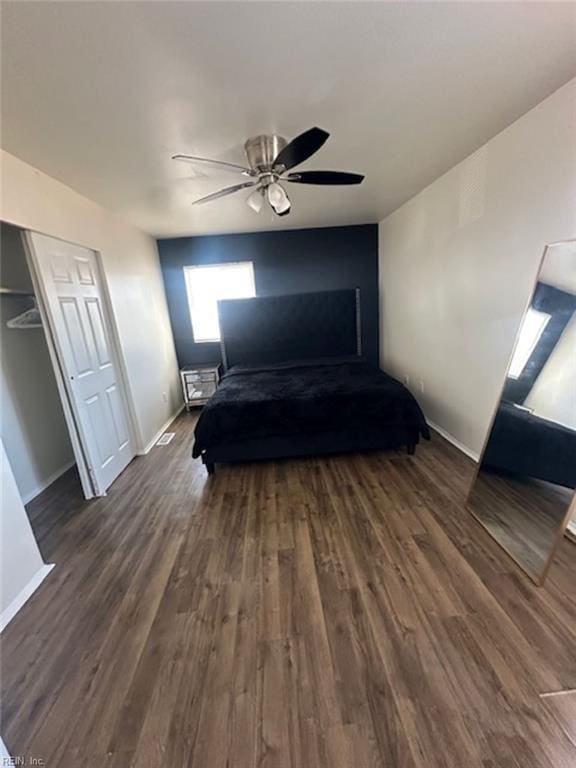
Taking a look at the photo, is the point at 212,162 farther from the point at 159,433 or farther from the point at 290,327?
the point at 159,433

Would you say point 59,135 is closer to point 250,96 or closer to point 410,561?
point 250,96

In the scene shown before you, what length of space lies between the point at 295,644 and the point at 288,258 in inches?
171

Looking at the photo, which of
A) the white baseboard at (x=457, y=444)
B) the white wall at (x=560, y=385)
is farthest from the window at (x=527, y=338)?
the white baseboard at (x=457, y=444)

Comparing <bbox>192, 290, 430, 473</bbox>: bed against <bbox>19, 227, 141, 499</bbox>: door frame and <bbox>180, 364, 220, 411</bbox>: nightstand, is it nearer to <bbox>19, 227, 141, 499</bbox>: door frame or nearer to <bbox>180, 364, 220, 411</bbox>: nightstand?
<bbox>19, 227, 141, 499</bbox>: door frame

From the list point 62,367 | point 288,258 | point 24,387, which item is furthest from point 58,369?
point 288,258

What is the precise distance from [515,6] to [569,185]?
95 centimetres

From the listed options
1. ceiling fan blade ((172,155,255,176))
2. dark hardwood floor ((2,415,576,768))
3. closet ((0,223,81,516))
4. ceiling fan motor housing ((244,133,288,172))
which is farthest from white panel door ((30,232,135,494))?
ceiling fan motor housing ((244,133,288,172))

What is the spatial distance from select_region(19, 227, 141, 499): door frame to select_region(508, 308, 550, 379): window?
3220 millimetres

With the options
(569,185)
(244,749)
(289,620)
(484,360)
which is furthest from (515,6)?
(244,749)

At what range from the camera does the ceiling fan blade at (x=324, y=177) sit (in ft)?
6.57

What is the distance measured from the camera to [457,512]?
7.04 ft

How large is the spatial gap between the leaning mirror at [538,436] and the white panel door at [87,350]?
9.77 feet

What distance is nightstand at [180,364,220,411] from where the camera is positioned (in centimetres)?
457

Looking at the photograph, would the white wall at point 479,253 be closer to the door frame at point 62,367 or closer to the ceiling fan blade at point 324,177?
the ceiling fan blade at point 324,177
